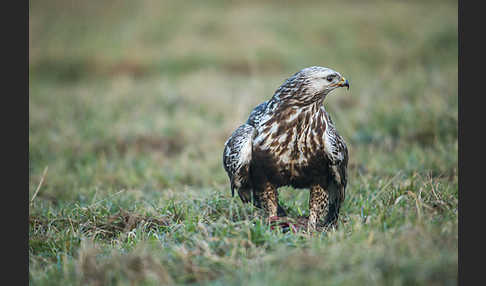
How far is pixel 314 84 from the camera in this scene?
10.8ft

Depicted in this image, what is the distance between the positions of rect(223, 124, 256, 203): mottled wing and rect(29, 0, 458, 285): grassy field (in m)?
0.27

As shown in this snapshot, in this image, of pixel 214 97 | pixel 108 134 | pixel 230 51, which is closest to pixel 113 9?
pixel 230 51

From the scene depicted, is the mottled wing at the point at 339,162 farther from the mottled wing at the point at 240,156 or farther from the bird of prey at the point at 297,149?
the mottled wing at the point at 240,156

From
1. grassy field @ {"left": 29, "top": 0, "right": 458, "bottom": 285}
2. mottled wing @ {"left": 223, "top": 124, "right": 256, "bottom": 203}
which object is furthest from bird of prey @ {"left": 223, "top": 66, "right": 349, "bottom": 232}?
grassy field @ {"left": 29, "top": 0, "right": 458, "bottom": 285}

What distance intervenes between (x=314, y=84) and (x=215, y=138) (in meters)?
3.64

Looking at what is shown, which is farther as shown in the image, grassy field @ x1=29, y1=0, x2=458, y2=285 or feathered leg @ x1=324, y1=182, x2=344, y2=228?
feathered leg @ x1=324, y1=182, x2=344, y2=228

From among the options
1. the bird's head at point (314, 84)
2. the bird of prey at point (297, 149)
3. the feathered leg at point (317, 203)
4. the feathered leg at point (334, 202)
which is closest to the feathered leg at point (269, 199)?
the bird of prey at point (297, 149)

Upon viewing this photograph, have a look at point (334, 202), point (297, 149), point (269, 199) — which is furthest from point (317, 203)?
point (297, 149)

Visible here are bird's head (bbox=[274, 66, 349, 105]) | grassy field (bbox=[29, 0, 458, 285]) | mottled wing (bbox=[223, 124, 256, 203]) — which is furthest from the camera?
mottled wing (bbox=[223, 124, 256, 203])

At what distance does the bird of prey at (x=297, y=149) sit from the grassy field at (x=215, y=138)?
0.28m

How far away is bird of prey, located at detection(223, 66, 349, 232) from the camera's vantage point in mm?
3312

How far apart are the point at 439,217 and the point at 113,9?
14.0 meters

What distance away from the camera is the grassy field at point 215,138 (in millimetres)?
2484

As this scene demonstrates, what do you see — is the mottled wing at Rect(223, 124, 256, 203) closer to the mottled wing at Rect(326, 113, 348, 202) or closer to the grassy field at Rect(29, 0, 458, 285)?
the grassy field at Rect(29, 0, 458, 285)
